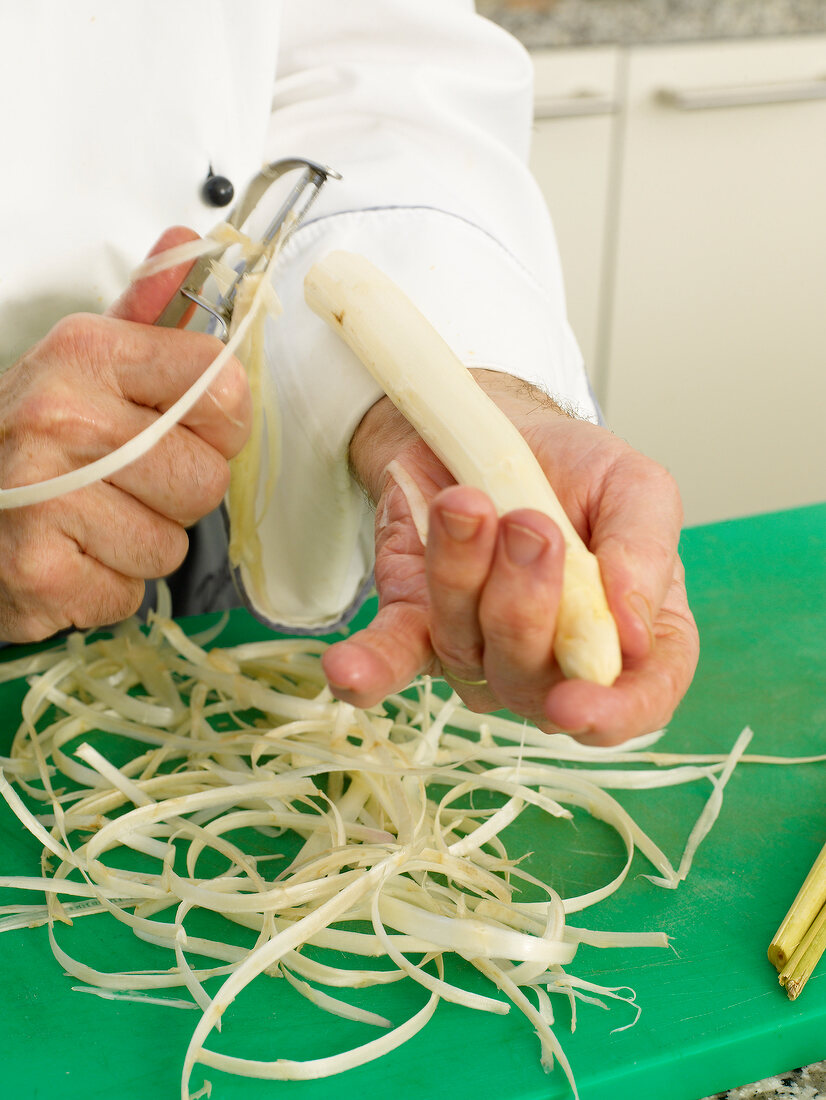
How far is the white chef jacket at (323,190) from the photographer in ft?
2.74

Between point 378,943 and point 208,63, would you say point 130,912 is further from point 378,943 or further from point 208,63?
point 208,63

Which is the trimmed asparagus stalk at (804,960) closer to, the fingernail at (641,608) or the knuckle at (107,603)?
the fingernail at (641,608)

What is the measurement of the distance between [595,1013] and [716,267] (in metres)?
1.91

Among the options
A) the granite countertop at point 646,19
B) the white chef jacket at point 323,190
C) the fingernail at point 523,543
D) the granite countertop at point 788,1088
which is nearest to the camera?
the fingernail at point 523,543

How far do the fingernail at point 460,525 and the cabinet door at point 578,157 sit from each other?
1646 mm

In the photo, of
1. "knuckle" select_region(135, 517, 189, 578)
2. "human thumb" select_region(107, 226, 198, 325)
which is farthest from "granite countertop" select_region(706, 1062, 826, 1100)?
"human thumb" select_region(107, 226, 198, 325)

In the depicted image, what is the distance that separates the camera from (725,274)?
7.32 feet

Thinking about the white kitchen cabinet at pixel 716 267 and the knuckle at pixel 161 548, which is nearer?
the knuckle at pixel 161 548

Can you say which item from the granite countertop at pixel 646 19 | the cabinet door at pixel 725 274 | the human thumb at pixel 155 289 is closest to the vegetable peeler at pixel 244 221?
the human thumb at pixel 155 289

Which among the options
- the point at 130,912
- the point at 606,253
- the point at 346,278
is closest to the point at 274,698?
the point at 130,912

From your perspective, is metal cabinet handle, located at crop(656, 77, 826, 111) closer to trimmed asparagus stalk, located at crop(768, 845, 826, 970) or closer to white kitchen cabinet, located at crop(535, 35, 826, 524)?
white kitchen cabinet, located at crop(535, 35, 826, 524)

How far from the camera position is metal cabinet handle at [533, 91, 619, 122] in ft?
6.29

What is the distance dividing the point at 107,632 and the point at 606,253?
1482mm

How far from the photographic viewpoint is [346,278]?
76 centimetres
